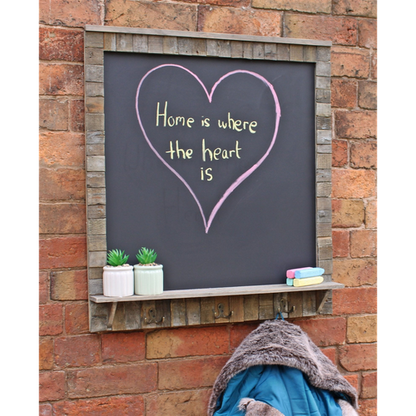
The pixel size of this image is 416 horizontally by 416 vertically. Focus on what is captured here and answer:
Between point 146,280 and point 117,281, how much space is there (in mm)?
114

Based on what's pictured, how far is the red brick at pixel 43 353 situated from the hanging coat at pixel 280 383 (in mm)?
692

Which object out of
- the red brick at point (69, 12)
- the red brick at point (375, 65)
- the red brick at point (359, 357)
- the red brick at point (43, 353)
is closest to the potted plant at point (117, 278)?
the red brick at point (43, 353)

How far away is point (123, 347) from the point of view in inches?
86.1

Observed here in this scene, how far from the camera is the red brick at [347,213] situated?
7.84 feet

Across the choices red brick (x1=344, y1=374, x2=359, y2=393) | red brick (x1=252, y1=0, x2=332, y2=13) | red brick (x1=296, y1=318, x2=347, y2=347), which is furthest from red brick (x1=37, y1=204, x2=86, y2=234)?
red brick (x1=344, y1=374, x2=359, y2=393)

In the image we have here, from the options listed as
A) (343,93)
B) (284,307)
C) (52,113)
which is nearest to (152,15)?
(52,113)

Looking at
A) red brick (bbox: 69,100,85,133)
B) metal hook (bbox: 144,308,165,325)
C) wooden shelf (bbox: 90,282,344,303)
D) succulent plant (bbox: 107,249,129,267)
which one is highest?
red brick (bbox: 69,100,85,133)

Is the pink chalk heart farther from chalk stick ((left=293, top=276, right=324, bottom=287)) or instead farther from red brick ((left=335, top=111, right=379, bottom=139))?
chalk stick ((left=293, top=276, right=324, bottom=287))

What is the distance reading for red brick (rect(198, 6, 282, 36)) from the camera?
2234 mm

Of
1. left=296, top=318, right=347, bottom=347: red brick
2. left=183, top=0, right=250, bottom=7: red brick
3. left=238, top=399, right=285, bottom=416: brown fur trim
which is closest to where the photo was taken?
left=238, top=399, right=285, bottom=416: brown fur trim

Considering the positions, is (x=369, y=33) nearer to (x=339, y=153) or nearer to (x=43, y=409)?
(x=339, y=153)

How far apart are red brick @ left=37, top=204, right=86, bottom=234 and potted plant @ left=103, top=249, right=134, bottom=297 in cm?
20

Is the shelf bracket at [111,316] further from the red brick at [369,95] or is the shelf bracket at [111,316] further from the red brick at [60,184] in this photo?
the red brick at [369,95]
